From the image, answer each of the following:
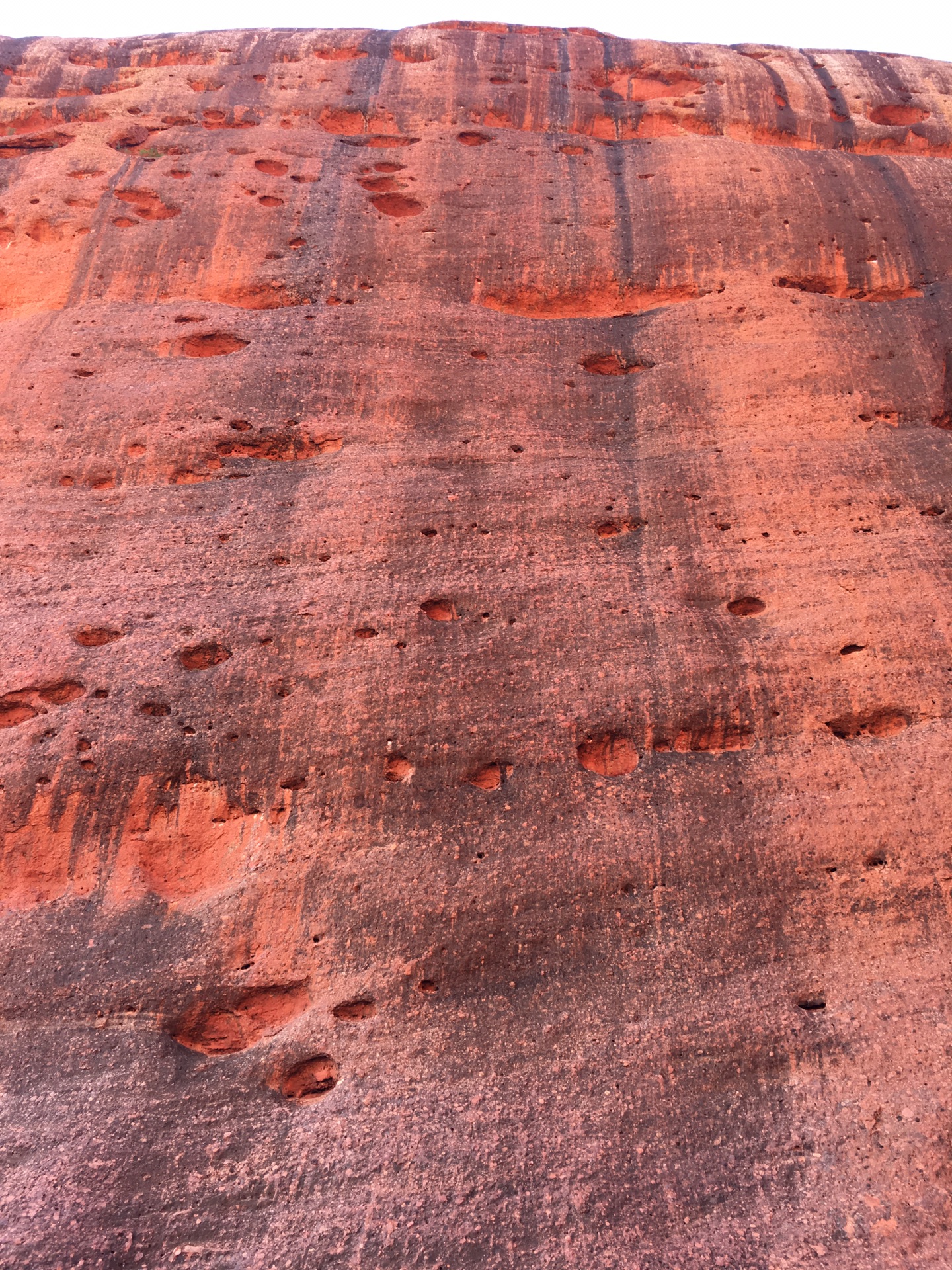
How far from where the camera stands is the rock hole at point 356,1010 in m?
3.50

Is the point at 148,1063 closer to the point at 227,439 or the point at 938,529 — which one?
the point at 227,439

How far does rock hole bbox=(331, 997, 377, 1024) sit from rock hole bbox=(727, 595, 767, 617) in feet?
9.04

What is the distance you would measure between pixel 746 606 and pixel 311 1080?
10.6ft

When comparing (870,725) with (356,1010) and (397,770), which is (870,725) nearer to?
(397,770)

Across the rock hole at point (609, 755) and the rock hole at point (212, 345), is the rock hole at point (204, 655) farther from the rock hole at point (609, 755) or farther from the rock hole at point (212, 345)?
the rock hole at point (212, 345)

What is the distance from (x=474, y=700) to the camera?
4.30 metres

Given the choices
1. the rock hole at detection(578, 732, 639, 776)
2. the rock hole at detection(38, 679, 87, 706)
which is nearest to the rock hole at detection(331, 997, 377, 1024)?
the rock hole at detection(578, 732, 639, 776)

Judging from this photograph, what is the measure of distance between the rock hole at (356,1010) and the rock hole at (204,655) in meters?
1.91

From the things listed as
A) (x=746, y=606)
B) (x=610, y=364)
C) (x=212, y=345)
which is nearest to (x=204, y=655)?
(x=212, y=345)

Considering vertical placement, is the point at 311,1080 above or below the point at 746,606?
below

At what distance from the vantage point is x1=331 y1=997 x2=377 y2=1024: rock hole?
3504 millimetres

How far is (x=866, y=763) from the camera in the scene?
4.00 metres

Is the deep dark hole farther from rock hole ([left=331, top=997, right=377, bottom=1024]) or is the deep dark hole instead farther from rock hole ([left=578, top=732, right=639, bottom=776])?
rock hole ([left=331, top=997, right=377, bottom=1024])

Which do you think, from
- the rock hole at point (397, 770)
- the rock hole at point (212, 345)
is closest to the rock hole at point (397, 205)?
the rock hole at point (212, 345)
